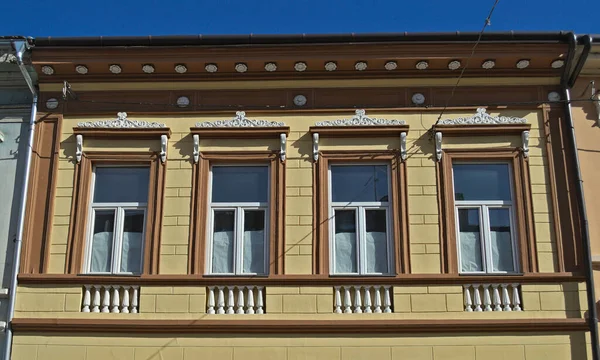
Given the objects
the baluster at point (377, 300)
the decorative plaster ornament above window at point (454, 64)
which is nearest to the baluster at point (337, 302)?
the baluster at point (377, 300)

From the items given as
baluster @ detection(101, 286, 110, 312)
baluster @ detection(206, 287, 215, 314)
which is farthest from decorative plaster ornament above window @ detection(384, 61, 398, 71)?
baluster @ detection(101, 286, 110, 312)

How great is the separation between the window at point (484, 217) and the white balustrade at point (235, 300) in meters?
2.87

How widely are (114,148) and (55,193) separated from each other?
1075 millimetres

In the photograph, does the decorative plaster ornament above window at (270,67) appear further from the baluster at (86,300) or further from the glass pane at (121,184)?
the baluster at (86,300)

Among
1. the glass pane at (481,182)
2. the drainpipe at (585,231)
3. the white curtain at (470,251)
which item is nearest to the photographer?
the drainpipe at (585,231)

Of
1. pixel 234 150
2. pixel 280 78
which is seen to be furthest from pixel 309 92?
pixel 234 150

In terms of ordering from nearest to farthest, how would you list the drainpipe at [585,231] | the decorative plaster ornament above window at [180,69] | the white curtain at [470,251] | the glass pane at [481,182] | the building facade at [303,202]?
1. the drainpipe at [585,231]
2. the building facade at [303,202]
3. the white curtain at [470,251]
4. the glass pane at [481,182]
5. the decorative plaster ornament above window at [180,69]

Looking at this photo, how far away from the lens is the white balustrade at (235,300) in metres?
10.5

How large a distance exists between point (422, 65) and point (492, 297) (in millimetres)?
3553

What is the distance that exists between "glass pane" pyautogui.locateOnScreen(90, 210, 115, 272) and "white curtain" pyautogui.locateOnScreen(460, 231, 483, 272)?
5.05 m

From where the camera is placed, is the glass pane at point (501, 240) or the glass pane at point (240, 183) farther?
Result: the glass pane at point (240, 183)

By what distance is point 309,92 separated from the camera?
37.9 ft

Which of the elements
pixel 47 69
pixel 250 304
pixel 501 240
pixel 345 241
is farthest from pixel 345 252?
pixel 47 69

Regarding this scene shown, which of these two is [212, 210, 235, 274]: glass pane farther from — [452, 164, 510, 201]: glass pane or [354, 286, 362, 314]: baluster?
[452, 164, 510, 201]: glass pane
